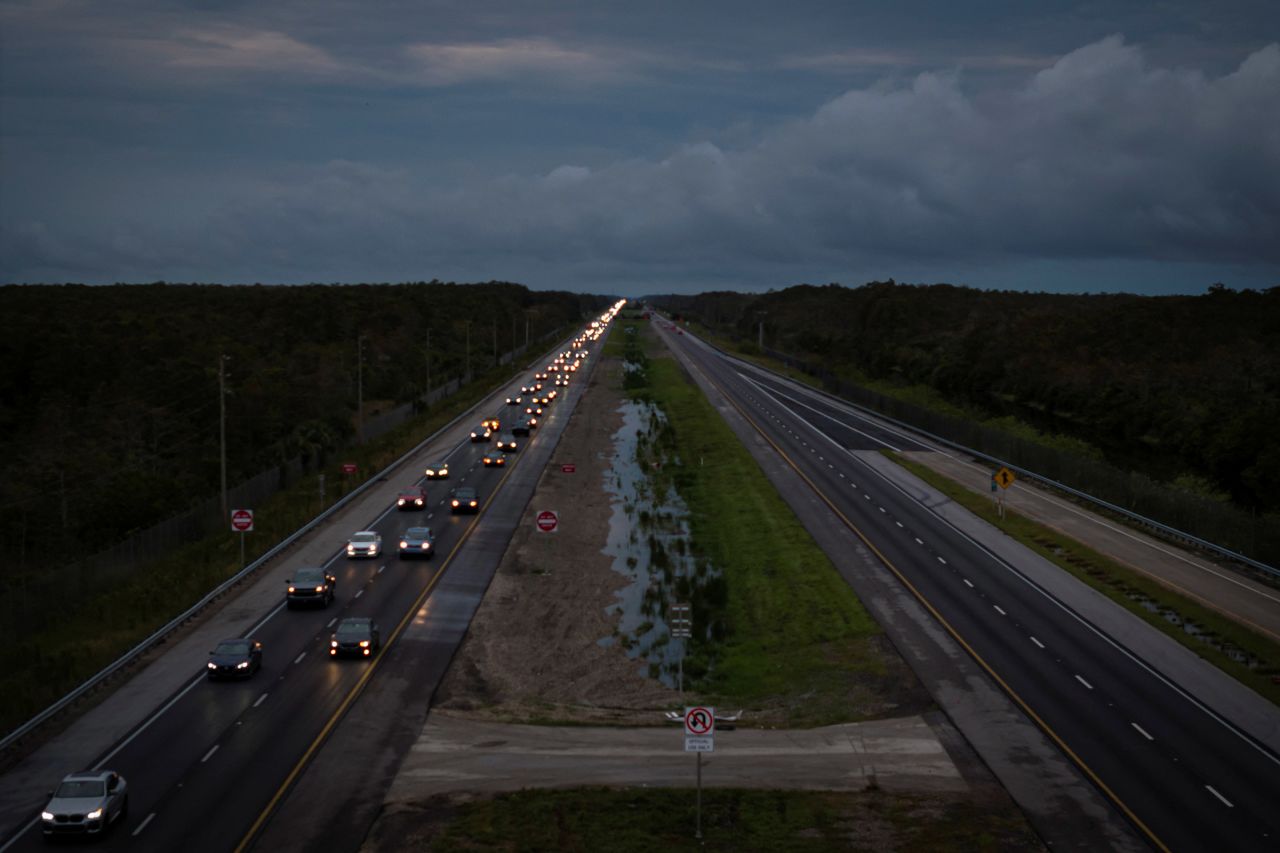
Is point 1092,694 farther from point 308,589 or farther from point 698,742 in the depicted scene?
point 308,589

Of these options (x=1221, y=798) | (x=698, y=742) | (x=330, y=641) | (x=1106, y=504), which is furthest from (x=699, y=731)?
(x=1106, y=504)

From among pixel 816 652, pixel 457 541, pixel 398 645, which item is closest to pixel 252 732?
pixel 398 645

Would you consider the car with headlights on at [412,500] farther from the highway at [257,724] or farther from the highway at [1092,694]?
the highway at [1092,694]

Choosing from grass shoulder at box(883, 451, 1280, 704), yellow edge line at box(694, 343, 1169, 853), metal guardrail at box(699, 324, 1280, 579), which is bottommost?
yellow edge line at box(694, 343, 1169, 853)

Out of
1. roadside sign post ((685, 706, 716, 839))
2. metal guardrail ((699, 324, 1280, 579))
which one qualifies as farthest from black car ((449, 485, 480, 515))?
roadside sign post ((685, 706, 716, 839))

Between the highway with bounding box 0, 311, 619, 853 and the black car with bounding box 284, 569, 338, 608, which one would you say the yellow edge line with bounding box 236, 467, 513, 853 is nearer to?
the highway with bounding box 0, 311, 619, 853

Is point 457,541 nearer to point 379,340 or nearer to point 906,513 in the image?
point 906,513
